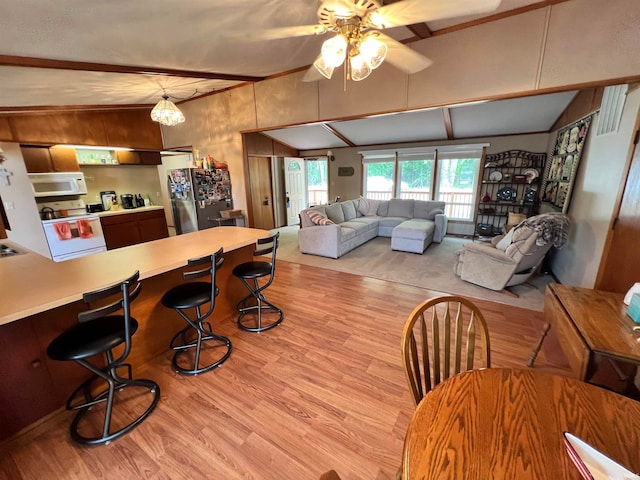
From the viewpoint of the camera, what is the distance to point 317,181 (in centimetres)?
871

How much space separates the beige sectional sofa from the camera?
4.75 meters

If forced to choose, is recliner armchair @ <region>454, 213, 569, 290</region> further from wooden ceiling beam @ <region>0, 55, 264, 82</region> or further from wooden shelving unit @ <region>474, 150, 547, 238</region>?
wooden ceiling beam @ <region>0, 55, 264, 82</region>

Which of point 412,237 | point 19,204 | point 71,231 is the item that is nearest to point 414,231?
point 412,237

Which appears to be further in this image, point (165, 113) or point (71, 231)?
point (71, 231)

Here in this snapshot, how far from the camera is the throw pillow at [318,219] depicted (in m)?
4.75

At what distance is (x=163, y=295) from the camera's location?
2.10 meters

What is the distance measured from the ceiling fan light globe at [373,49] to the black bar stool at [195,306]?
5.84ft

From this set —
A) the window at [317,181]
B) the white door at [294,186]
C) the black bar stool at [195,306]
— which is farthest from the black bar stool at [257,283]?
the window at [317,181]

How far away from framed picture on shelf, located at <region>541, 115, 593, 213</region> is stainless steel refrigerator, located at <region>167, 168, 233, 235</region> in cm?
550

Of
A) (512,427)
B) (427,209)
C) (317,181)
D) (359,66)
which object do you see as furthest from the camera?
(317,181)

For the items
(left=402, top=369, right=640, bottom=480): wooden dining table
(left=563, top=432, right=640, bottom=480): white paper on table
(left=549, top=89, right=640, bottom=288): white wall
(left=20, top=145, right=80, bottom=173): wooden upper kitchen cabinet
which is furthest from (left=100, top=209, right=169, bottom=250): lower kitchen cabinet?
(left=549, top=89, right=640, bottom=288): white wall

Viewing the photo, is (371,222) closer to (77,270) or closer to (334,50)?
(334,50)

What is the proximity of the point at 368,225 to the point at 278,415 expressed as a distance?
4.45 m

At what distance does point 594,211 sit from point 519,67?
5.71 feet
